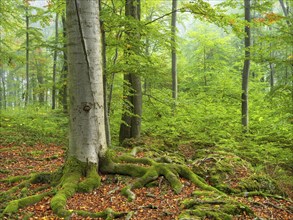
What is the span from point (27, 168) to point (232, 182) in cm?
432

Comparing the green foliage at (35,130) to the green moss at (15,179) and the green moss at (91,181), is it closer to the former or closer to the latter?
the green moss at (15,179)

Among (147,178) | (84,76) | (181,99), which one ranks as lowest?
(147,178)

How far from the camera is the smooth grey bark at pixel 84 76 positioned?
4211 mm

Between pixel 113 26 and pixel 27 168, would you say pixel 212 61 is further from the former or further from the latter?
pixel 27 168

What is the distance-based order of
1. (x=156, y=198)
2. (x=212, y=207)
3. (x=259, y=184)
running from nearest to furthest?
(x=212, y=207)
(x=156, y=198)
(x=259, y=184)

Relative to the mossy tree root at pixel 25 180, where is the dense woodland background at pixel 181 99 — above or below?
above

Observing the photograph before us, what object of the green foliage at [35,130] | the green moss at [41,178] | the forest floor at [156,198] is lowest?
the forest floor at [156,198]

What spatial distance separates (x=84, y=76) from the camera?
167 inches

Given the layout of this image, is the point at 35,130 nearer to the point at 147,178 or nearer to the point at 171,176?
the point at 147,178

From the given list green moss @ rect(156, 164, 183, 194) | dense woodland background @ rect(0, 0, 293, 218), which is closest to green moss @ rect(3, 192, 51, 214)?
green moss @ rect(156, 164, 183, 194)

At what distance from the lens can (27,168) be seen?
5.96 m

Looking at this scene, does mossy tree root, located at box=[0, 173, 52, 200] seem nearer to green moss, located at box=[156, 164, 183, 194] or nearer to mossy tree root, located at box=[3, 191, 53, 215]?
mossy tree root, located at box=[3, 191, 53, 215]

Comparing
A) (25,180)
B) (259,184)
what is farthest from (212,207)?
(25,180)

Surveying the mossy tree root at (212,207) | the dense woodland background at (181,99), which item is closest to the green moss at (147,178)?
the mossy tree root at (212,207)
